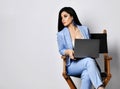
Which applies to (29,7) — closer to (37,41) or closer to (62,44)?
(37,41)

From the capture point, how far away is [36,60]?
3.88 m

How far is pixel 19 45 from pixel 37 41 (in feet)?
0.77

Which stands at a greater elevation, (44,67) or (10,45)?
(10,45)

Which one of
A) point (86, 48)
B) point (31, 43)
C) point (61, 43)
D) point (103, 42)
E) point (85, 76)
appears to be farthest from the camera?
point (31, 43)

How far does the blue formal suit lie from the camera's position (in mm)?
2881

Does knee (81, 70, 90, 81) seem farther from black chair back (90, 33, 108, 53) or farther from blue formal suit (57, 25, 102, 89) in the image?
black chair back (90, 33, 108, 53)

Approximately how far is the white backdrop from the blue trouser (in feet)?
2.52

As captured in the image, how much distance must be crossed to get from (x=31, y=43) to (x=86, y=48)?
40.0 inches

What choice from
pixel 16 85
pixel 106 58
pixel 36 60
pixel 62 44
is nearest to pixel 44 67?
pixel 36 60

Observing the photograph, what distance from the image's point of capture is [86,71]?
117 inches

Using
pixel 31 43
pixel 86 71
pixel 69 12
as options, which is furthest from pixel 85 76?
pixel 31 43

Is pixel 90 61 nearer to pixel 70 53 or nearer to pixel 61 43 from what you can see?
pixel 70 53

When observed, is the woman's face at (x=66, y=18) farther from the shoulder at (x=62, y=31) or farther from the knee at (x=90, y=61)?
the knee at (x=90, y=61)

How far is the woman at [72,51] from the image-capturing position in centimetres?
290
